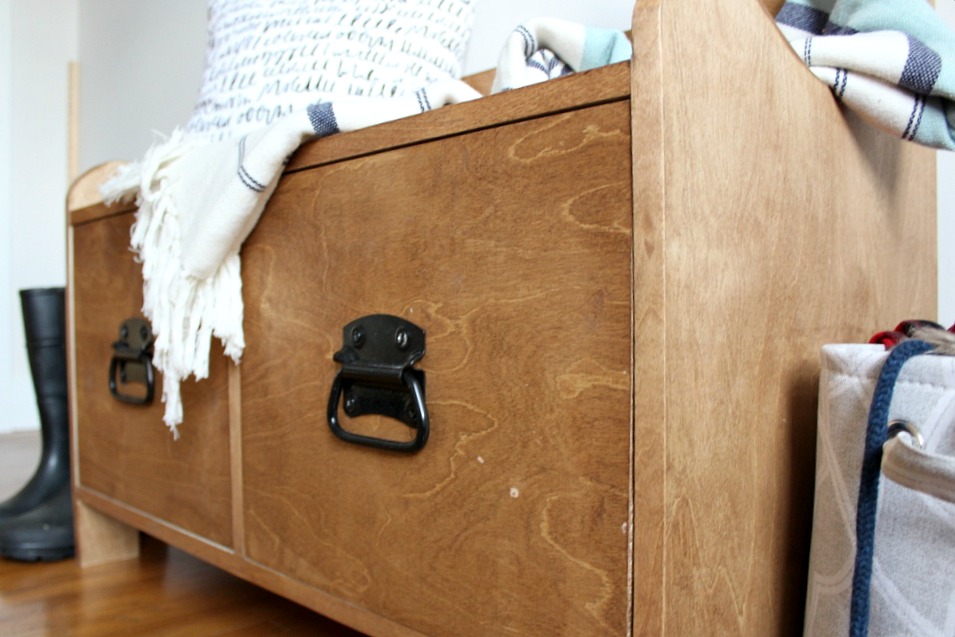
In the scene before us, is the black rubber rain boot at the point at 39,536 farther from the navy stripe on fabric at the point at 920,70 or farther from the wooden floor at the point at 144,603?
the navy stripe on fabric at the point at 920,70

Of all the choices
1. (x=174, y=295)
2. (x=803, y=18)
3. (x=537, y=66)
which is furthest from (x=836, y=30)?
(x=174, y=295)

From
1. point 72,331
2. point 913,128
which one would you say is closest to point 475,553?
point 913,128

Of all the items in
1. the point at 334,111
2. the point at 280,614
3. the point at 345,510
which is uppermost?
the point at 334,111

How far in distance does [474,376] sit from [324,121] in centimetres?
27

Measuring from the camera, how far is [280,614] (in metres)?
0.87

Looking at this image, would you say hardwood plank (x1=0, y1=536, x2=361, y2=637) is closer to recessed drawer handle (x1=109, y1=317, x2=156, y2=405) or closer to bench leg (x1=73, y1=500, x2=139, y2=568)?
bench leg (x1=73, y1=500, x2=139, y2=568)

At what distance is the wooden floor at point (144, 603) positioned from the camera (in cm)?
82

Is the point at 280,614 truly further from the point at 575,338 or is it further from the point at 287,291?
the point at 575,338

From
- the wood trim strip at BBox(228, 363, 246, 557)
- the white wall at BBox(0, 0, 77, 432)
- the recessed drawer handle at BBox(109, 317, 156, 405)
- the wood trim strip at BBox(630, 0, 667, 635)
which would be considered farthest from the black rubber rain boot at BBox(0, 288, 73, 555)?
the white wall at BBox(0, 0, 77, 432)

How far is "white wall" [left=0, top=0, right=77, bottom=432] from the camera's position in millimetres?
2299

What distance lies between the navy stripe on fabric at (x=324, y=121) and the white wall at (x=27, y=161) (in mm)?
2073

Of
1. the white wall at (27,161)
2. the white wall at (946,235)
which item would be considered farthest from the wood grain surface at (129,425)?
the white wall at (27,161)

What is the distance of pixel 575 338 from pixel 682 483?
103 millimetres

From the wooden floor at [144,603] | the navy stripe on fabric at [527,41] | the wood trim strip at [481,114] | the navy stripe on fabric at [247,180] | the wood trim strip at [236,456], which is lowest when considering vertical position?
the wooden floor at [144,603]
